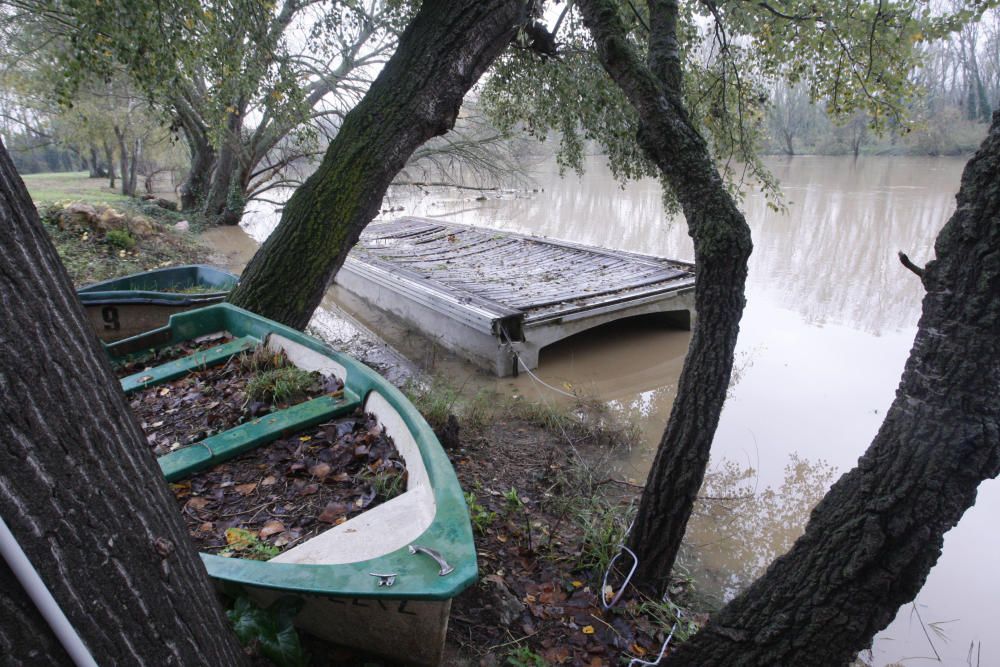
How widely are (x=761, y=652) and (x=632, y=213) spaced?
17.2m

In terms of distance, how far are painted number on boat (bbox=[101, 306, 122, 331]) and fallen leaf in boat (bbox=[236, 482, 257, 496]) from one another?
11.2ft

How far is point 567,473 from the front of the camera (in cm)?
455

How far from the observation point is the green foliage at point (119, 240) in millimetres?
10711

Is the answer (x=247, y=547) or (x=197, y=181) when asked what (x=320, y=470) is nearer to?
(x=247, y=547)

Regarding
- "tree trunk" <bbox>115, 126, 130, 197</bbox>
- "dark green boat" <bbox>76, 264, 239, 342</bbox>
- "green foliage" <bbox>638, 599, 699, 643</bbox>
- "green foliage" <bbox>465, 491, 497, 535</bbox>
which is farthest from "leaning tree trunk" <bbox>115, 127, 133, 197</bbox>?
"green foliage" <bbox>638, 599, 699, 643</bbox>

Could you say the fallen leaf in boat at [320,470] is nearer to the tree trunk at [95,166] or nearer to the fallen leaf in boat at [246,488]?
the fallen leaf in boat at [246,488]

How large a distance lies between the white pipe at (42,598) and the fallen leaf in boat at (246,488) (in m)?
1.72

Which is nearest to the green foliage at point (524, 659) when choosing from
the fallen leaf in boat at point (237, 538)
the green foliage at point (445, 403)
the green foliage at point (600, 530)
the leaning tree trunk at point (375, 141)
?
the green foliage at point (600, 530)

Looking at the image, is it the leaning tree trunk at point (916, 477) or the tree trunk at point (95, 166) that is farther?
the tree trunk at point (95, 166)

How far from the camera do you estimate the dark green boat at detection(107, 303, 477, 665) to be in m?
1.90

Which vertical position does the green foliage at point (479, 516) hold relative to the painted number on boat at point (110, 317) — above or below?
below

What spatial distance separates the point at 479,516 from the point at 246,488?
1292 millimetres

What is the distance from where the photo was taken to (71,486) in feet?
3.61

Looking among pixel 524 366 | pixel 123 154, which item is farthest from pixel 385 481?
pixel 123 154
